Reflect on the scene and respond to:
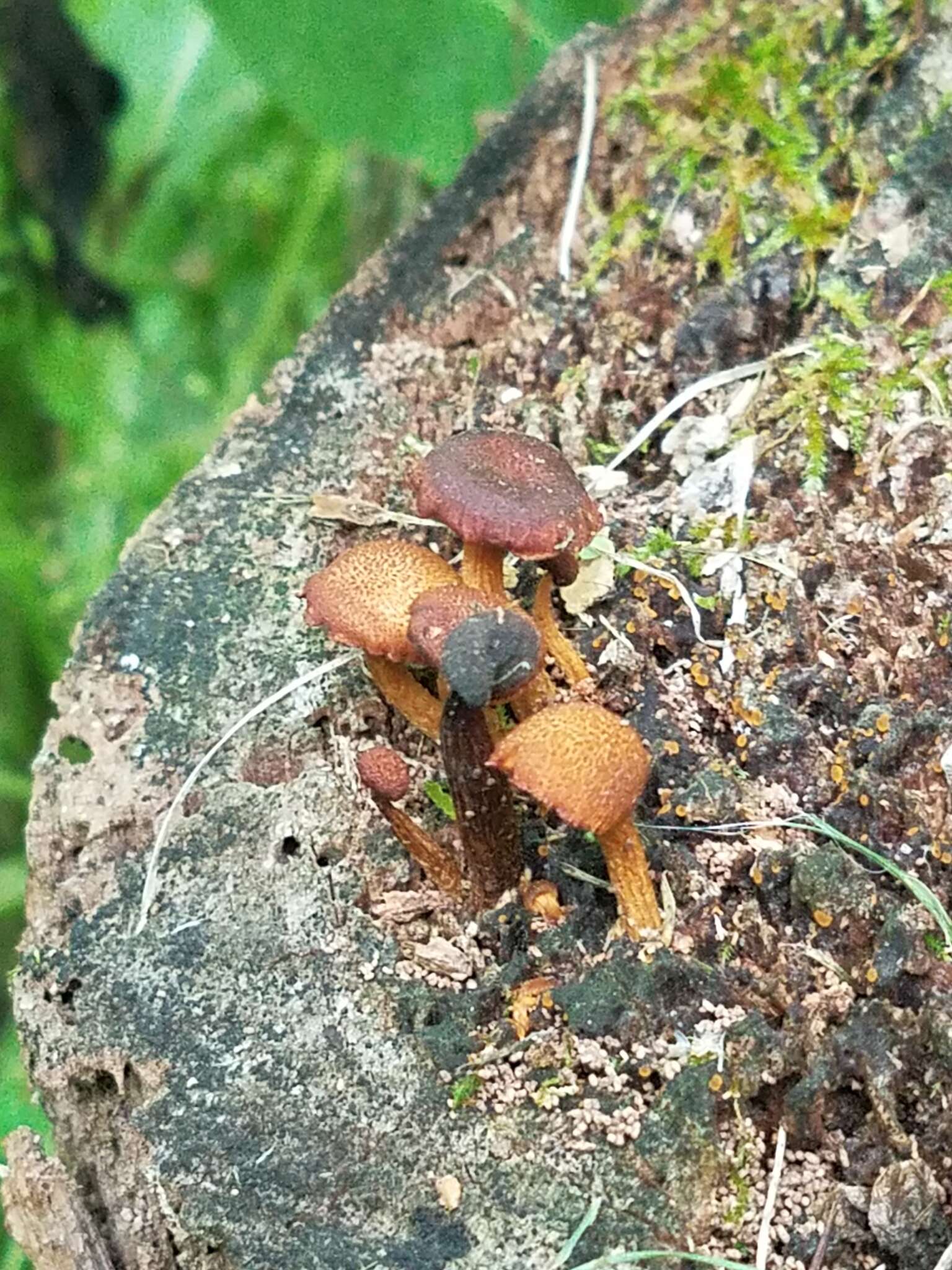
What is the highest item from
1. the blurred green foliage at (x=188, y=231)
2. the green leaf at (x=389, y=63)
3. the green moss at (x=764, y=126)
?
the green moss at (x=764, y=126)

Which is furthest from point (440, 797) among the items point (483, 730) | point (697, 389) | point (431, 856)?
point (697, 389)

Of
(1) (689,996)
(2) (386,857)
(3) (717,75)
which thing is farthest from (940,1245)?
(3) (717,75)

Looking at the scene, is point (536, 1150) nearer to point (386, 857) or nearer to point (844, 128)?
point (386, 857)

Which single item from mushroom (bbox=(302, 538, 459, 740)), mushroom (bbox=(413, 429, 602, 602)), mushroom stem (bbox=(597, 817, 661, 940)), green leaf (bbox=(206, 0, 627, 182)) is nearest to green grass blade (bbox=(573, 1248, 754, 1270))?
mushroom stem (bbox=(597, 817, 661, 940))

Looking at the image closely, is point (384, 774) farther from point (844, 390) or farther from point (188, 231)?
point (188, 231)

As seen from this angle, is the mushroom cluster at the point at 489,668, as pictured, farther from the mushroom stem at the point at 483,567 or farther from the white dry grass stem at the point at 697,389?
the white dry grass stem at the point at 697,389

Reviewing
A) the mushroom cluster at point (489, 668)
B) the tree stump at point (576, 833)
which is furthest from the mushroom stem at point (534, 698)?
the tree stump at point (576, 833)
